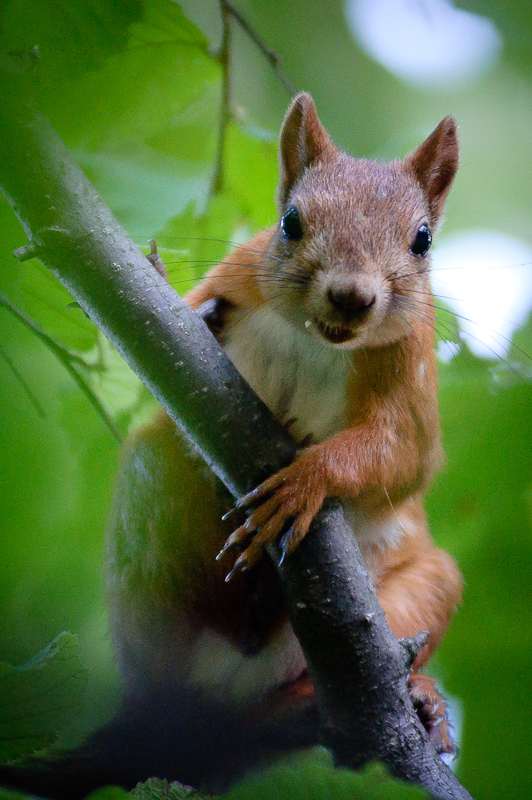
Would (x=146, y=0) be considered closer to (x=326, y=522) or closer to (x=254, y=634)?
(x=326, y=522)

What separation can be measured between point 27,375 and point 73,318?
0.15 meters

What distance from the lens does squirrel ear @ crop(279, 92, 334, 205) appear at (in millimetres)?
978

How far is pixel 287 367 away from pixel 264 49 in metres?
0.46

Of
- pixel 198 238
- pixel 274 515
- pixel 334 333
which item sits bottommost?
pixel 274 515

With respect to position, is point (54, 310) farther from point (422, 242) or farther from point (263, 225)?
point (422, 242)

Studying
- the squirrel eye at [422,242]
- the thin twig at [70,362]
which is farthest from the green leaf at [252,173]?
the thin twig at [70,362]

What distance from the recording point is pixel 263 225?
1114 millimetres

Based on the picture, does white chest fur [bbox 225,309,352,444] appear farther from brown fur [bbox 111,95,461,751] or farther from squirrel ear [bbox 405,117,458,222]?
squirrel ear [bbox 405,117,458,222]

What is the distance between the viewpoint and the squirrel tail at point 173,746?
27.3 inches

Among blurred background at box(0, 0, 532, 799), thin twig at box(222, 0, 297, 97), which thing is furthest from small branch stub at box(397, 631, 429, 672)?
thin twig at box(222, 0, 297, 97)

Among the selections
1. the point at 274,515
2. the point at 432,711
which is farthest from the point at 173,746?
the point at 432,711

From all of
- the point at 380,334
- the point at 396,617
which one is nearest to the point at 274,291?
the point at 380,334

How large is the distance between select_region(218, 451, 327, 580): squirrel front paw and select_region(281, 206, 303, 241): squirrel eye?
0.34 m

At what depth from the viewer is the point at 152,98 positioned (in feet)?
2.95
